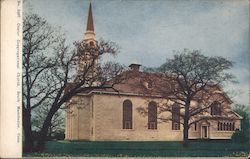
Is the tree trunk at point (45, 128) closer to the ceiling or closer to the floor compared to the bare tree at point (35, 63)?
closer to the floor

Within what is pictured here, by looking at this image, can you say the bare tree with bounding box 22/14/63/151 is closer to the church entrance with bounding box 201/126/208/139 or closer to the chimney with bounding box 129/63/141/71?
the chimney with bounding box 129/63/141/71

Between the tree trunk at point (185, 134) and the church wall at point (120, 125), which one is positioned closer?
the church wall at point (120, 125)

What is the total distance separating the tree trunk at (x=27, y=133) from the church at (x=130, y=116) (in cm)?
36

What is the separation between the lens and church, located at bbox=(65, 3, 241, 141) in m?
4.10

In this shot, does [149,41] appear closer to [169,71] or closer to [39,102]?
[169,71]

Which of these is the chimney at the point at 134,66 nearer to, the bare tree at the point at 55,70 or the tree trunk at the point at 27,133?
the bare tree at the point at 55,70

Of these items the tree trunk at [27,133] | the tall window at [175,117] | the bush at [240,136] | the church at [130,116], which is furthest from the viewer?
the bush at [240,136]

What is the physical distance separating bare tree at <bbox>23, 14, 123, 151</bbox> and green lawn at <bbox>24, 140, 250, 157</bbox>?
9.7 inches

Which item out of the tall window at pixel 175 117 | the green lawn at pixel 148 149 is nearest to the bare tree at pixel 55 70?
the green lawn at pixel 148 149

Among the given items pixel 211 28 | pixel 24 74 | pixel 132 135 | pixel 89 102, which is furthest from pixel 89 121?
pixel 211 28

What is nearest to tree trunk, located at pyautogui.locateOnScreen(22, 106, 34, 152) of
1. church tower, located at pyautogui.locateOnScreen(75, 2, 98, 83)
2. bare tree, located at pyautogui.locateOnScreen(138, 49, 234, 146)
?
church tower, located at pyautogui.locateOnScreen(75, 2, 98, 83)

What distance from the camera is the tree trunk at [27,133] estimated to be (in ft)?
13.1

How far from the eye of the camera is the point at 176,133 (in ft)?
13.9

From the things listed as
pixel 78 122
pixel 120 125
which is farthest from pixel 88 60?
pixel 120 125
